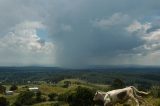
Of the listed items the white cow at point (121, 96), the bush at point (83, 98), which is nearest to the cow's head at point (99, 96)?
the white cow at point (121, 96)

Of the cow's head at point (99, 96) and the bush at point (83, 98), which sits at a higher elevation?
the cow's head at point (99, 96)


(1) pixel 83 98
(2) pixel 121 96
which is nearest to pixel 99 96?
(2) pixel 121 96

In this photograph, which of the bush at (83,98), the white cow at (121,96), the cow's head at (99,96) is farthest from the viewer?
the bush at (83,98)

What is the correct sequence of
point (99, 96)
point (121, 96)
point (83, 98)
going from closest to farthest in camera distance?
point (121, 96) < point (99, 96) < point (83, 98)

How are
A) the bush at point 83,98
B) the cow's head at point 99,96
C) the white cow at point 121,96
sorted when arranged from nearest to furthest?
the white cow at point 121,96, the cow's head at point 99,96, the bush at point 83,98

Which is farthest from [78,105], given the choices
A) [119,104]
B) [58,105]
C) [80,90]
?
[119,104]

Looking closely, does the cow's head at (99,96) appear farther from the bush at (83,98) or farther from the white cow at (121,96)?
the bush at (83,98)

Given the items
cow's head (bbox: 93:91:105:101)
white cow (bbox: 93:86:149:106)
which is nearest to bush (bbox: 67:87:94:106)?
cow's head (bbox: 93:91:105:101)

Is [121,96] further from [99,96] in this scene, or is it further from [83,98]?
[83,98]

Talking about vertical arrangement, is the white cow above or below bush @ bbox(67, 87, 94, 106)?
above

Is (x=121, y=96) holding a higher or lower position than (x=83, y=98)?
higher

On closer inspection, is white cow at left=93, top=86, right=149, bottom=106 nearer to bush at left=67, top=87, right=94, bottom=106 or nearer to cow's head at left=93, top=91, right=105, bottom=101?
cow's head at left=93, top=91, right=105, bottom=101

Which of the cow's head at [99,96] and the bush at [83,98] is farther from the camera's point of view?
the bush at [83,98]
